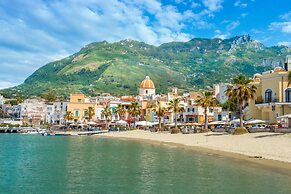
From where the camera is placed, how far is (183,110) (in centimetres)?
10238

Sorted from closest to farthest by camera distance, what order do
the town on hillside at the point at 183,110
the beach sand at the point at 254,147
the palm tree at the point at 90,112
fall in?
the beach sand at the point at 254,147 → the town on hillside at the point at 183,110 → the palm tree at the point at 90,112

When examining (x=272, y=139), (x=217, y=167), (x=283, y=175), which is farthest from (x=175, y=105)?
(x=283, y=175)

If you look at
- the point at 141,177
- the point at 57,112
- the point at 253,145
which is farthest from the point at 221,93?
the point at 141,177

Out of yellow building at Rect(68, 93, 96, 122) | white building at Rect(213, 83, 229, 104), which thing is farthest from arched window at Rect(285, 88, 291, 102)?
yellow building at Rect(68, 93, 96, 122)

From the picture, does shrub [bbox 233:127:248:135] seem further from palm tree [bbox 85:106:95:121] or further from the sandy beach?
palm tree [bbox 85:106:95:121]

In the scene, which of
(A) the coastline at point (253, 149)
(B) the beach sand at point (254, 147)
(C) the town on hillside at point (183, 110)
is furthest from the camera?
(C) the town on hillside at point (183, 110)

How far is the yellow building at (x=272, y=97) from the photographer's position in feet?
212

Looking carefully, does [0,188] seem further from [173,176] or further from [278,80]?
[278,80]

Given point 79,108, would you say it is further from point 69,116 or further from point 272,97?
point 272,97

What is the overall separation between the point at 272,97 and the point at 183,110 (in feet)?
123

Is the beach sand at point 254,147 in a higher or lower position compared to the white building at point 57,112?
lower

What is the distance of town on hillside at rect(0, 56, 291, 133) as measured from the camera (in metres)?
64.6

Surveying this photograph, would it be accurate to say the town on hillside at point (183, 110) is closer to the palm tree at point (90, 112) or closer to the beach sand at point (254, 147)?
the palm tree at point (90, 112)

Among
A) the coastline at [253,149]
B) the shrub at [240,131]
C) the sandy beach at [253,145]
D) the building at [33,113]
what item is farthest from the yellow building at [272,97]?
the building at [33,113]
